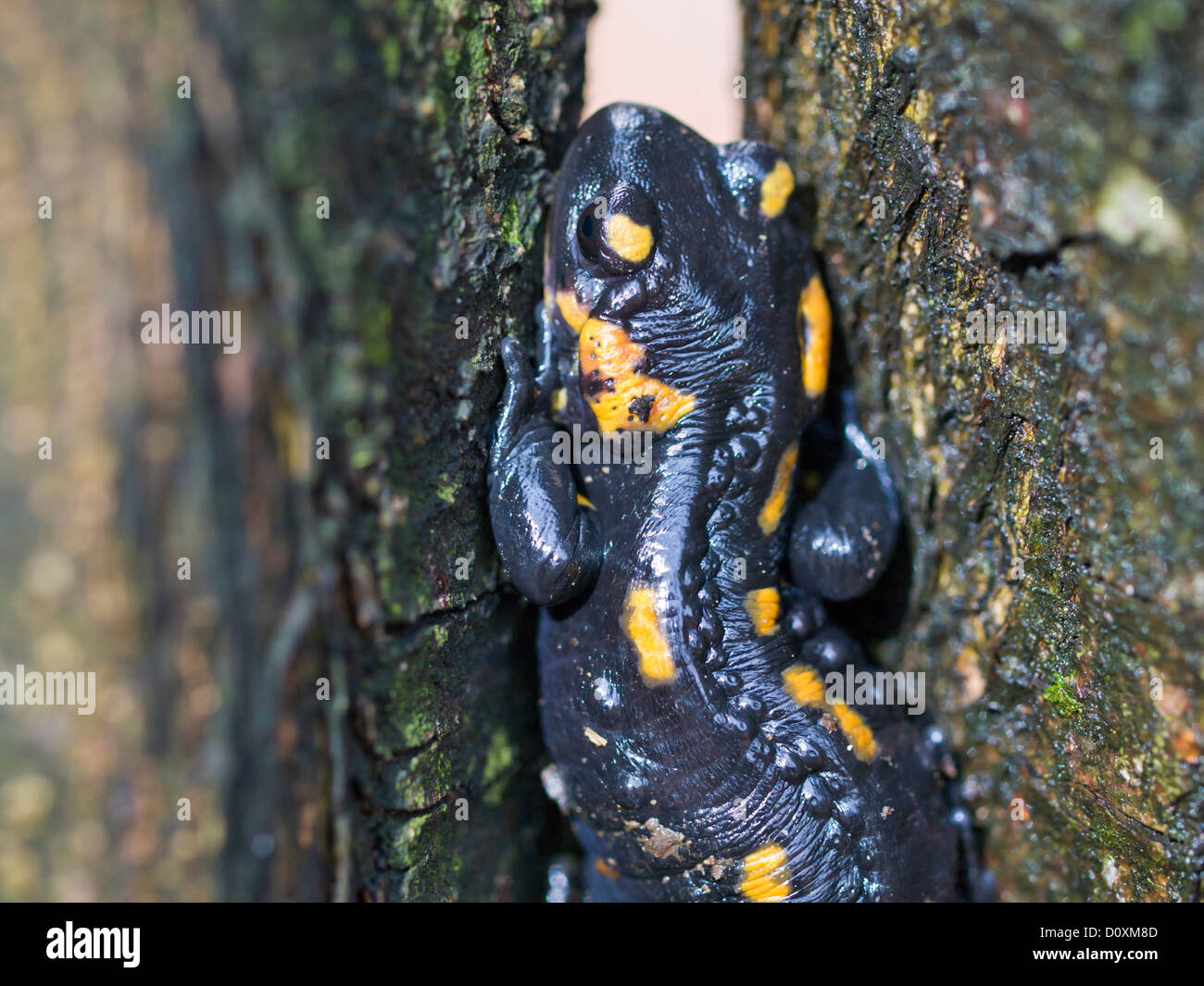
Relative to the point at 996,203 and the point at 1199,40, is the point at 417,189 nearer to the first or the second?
the point at 996,203

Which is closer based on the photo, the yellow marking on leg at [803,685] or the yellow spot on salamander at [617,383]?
the yellow spot on salamander at [617,383]

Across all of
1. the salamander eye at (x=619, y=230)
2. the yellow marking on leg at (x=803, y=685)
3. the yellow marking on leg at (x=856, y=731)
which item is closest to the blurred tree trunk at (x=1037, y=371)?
the yellow marking on leg at (x=856, y=731)

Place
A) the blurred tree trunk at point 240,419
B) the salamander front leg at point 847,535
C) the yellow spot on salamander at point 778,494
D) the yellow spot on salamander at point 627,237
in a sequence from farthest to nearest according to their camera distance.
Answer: the salamander front leg at point 847,535 < the yellow spot on salamander at point 778,494 < the yellow spot on salamander at point 627,237 < the blurred tree trunk at point 240,419

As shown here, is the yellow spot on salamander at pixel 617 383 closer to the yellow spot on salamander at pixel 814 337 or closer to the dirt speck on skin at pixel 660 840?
the yellow spot on salamander at pixel 814 337

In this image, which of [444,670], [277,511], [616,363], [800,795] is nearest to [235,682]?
[277,511]

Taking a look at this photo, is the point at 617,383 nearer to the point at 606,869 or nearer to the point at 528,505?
the point at 528,505

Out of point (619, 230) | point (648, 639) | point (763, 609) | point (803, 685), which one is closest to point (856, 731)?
point (803, 685)
